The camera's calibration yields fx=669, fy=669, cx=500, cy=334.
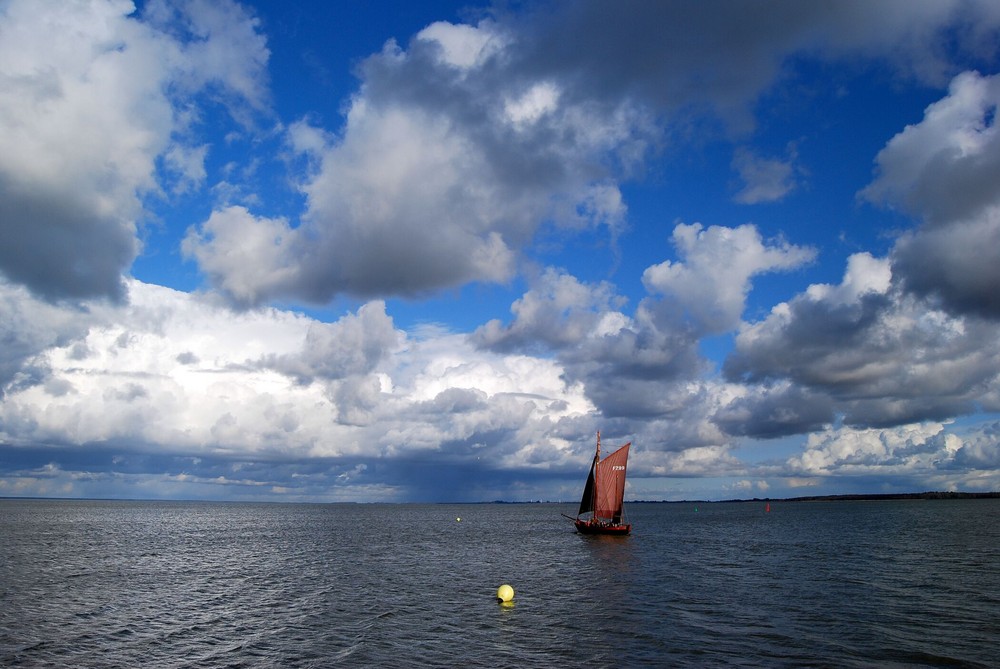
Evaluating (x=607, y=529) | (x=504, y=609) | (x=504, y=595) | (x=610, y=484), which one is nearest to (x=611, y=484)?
(x=610, y=484)

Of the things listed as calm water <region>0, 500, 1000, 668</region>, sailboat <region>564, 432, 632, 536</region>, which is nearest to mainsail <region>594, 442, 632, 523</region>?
sailboat <region>564, 432, 632, 536</region>

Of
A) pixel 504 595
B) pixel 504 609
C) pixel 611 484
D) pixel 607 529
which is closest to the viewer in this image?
pixel 504 609

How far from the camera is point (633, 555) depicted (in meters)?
86.1

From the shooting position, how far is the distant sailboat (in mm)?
109688

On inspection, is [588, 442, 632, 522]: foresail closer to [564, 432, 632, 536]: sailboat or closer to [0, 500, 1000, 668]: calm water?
[564, 432, 632, 536]: sailboat

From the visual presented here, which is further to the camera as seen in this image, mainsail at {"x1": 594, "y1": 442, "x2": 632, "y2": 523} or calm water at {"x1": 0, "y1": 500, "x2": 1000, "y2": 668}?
mainsail at {"x1": 594, "y1": 442, "x2": 632, "y2": 523}

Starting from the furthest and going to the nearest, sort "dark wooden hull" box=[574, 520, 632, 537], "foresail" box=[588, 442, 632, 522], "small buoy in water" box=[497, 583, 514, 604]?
"dark wooden hull" box=[574, 520, 632, 537] → "foresail" box=[588, 442, 632, 522] → "small buoy in water" box=[497, 583, 514, 604]

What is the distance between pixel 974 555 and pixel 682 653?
6800 centimetres

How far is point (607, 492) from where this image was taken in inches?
4417

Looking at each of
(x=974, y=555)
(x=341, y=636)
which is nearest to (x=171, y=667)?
(x=341, y=636)

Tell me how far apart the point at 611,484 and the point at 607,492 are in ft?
6.18

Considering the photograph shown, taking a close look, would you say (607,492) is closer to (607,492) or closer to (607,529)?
(607,492)

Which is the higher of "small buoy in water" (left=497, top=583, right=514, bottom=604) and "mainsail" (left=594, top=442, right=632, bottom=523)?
"mainsail" (left=594, top=442, right=632, bottom=523)

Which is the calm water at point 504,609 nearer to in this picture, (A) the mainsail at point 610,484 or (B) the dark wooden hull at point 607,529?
(A) the mainsail at point 610,484
